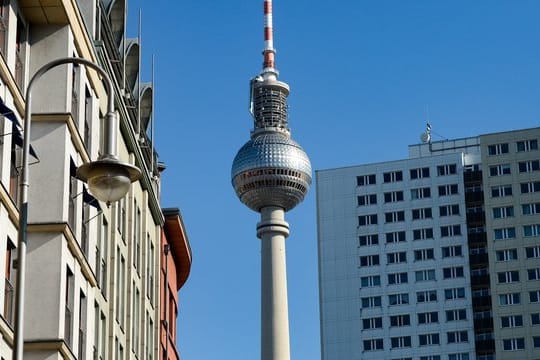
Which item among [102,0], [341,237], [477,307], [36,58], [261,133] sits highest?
[261,133]

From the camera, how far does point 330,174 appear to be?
186 m

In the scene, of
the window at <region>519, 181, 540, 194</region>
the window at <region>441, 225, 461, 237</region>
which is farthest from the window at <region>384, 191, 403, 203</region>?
the window at <region>519, 181, 540, 194</region>

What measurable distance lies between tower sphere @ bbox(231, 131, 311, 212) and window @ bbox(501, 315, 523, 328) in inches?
1534

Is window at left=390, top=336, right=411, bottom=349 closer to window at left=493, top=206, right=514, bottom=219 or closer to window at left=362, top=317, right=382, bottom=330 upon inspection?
window at left=362, top=317, right=382, bottom=330

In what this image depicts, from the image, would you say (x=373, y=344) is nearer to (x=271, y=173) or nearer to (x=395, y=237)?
(x=395, y=237)

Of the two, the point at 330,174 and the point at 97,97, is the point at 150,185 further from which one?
the point at 330,174

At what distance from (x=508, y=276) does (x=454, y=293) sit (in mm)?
8986

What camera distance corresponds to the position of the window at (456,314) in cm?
17525

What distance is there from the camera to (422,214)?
18125 centimetres

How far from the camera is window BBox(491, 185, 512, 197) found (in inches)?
6880

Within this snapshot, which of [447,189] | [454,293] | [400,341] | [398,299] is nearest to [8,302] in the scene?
[400,341]

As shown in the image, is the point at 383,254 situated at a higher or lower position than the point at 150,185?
higher

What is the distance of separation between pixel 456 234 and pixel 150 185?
124 meters

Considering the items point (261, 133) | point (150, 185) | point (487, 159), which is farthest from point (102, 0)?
point (261, 133)
